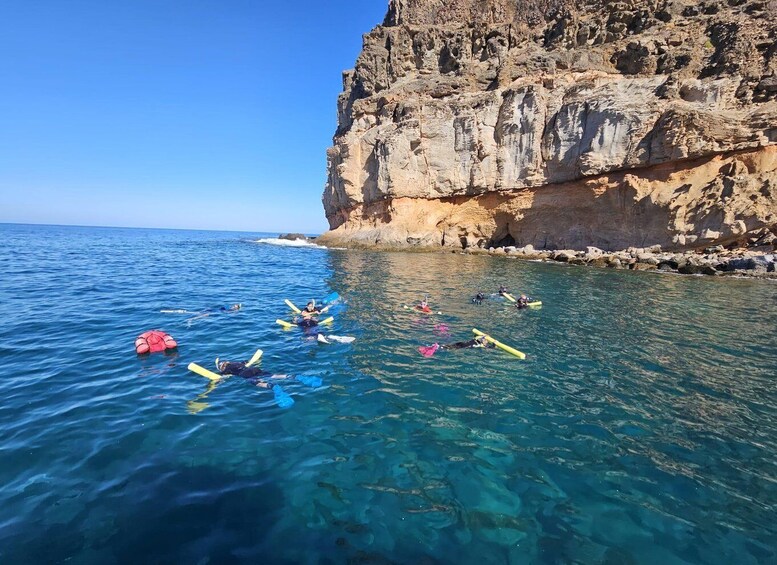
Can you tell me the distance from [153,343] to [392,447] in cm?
800

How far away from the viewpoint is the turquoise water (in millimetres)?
4512

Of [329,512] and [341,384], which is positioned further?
[341,384]

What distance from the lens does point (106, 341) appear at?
11391 mm

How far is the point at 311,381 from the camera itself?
8945 millimetres

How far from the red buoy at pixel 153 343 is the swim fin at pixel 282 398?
457 centimetres

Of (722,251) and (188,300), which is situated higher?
(722,251)

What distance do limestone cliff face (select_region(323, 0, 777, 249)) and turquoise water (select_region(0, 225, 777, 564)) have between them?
23.9m

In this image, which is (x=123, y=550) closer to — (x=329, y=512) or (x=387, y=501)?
(x=329, y=512)

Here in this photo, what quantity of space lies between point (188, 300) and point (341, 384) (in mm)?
12253

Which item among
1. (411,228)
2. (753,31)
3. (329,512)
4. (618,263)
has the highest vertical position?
(753,31)

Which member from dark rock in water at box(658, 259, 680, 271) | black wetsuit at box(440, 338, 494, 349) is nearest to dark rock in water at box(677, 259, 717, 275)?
dark rock in water at box(658, 259, 680, 271)

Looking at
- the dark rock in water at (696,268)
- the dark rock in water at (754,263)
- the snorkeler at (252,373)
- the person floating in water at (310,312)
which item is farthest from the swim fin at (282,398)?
the dark rock in water at (754,263)

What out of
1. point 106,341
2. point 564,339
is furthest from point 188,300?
point 564,339

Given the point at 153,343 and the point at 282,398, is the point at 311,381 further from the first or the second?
the point at 153,343
